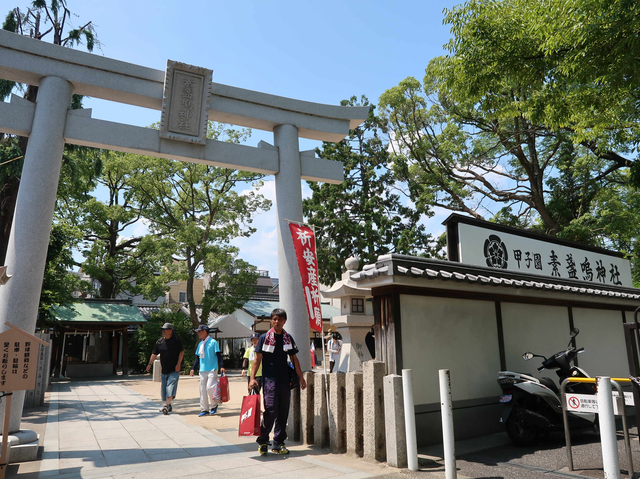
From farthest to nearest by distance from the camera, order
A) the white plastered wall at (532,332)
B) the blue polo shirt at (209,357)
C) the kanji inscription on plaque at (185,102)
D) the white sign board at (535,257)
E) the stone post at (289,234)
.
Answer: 1. the blue polo shirt at (209,357)
2. the white sign board at (535,257)
3. the white plastered wall at (532,332)
4. the stone post at (289,234)
5. the kanji inscription on plaque at (185,102)

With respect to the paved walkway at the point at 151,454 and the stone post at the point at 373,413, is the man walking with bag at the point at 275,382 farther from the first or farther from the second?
the stone post at the point at 373,413

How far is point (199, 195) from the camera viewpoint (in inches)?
967

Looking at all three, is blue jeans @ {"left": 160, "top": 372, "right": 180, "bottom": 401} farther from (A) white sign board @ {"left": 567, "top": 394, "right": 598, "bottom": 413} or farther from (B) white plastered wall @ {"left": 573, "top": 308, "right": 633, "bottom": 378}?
(B) white plastered wall @ {"left": 573, "top": 308, "right": 633, "bottom": 378}

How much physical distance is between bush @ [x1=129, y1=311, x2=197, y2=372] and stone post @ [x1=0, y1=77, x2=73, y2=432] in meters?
18.2

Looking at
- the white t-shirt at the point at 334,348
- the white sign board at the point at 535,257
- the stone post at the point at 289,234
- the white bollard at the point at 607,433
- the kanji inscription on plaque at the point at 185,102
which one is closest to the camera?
the white bollard at the point at 607,433

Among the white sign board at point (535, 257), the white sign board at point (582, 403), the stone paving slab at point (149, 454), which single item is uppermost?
the white sign board at point (535, 257)

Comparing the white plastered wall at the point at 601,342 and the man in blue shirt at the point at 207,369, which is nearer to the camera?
the man in blue shirt at the point at 207,369

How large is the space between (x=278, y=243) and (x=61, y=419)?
600 centimetres

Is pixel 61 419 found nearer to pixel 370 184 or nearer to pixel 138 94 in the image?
pixel 138 94

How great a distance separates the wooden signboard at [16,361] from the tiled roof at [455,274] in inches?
163

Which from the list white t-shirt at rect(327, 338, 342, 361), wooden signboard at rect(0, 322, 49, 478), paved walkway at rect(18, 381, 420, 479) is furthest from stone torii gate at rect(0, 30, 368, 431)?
white t-shirt at rect(327, 338, 342, 361)

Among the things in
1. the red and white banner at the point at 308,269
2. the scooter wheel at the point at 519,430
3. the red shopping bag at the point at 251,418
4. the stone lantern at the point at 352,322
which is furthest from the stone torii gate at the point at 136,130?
the scooter wheel at the point at 519,430

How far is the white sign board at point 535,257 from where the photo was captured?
8.53 m

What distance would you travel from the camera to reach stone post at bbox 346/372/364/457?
5848 millimetres
